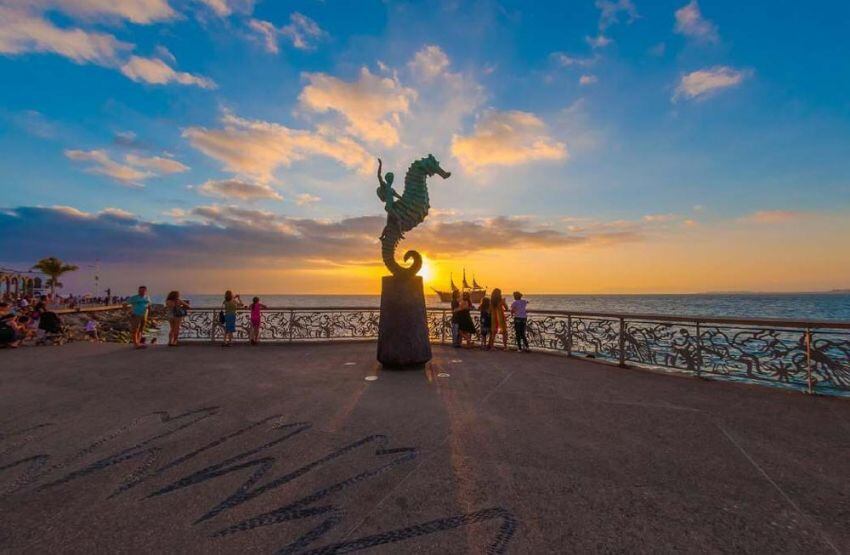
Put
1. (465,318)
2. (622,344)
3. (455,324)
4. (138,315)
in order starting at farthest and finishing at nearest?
1. (455,324)
2. (138,315)
3. (465,318)
4. (622,344)

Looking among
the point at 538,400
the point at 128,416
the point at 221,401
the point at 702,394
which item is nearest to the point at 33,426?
the point at 128,416

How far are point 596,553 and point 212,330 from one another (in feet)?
46.4

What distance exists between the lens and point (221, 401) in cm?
614

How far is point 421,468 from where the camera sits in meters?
3.71

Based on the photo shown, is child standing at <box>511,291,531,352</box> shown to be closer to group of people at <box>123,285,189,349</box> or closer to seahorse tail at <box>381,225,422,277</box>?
seahorse tail at <box>381,225,422,277</box>

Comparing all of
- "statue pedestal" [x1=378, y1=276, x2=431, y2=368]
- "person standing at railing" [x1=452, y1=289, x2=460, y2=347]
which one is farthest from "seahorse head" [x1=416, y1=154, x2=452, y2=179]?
"person standing at railing" [x1=452, y1=289, x2=460, y2=347]

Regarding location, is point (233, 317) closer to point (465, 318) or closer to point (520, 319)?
point (465, 318)

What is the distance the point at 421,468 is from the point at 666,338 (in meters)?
7.68

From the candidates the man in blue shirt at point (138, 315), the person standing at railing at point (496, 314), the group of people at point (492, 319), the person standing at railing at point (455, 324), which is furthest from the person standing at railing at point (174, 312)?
the person standing at railing at point (496, 314)

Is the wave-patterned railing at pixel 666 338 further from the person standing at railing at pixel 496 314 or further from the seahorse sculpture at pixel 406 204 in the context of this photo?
the seahorse sculpture at pixel 406 204

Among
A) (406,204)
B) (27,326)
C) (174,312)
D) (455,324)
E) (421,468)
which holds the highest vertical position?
(406,204)

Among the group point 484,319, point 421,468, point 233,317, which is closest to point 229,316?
point 233,317

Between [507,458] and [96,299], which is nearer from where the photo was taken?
[507,458]

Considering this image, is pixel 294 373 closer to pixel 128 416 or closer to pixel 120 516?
pixel 128 416
